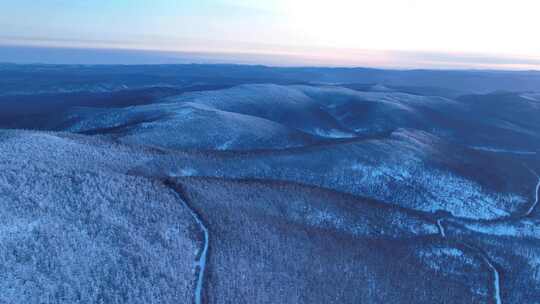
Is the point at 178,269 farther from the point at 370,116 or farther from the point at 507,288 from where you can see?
the point at 370,116

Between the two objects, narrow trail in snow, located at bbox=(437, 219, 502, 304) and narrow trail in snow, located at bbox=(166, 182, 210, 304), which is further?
narrow trail in snow, located at bbox=(437, 219, 502, 304)

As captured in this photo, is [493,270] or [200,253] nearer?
[200,253]

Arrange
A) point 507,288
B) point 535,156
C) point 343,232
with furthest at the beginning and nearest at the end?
point 535,156 → point 343,232 → point 507,288

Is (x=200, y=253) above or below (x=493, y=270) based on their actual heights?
above

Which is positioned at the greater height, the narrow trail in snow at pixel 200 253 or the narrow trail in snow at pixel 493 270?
the narrow trail in snow at pixel 200 253

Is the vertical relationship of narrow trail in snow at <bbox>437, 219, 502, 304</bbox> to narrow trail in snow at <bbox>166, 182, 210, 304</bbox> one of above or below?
below

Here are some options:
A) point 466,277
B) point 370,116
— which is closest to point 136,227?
point 466,277

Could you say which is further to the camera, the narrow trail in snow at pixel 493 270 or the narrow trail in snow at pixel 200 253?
the narrow trail in snow at pixel 493 270

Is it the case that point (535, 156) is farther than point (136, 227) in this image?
Yes
